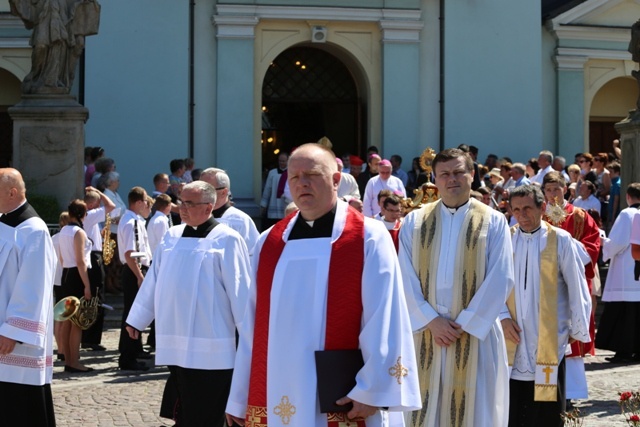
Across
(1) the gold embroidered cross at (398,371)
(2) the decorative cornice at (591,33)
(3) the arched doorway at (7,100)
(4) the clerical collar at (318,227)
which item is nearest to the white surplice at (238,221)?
(4) the clerical collar at (318,227)

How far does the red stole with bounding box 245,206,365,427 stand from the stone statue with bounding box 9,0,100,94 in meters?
12.1

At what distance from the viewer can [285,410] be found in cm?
571

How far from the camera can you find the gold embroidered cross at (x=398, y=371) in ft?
18.4

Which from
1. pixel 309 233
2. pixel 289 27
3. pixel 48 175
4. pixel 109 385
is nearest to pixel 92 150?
pixel 48 175

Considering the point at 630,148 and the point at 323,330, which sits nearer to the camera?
the point at 323,330

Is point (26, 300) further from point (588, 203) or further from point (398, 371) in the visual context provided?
point (588, 203)

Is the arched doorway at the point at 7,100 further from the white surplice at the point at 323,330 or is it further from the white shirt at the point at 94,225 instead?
the white surplice at the point at 323,330

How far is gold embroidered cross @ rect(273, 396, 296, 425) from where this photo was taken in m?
5.70

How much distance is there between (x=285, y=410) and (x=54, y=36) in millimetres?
12585

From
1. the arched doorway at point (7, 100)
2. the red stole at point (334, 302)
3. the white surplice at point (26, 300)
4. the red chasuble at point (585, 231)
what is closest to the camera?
the red stole at point (334, 302)

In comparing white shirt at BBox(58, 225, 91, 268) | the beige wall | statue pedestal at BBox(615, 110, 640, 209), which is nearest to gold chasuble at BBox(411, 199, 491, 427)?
white shirt at BBox(58, 225, 91, 268)

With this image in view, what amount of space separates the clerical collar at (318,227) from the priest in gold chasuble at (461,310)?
187cm

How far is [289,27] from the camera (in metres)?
23.5

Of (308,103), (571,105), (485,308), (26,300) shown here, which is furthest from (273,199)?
(485,308)
